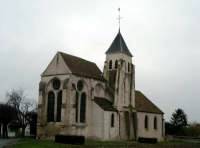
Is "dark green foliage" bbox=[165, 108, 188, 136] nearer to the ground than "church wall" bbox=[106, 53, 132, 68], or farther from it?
nearer to the ground

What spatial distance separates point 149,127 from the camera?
6731 cm

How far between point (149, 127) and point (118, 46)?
15375 mm

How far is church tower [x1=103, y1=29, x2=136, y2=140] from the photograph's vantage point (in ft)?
201

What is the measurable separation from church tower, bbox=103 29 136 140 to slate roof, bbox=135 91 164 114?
295cm

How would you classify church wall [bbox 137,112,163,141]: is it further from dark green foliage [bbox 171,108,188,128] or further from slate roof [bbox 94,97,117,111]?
dark green foliage [bbox 171,108,188,128]

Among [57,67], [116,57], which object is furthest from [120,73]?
[57,67]

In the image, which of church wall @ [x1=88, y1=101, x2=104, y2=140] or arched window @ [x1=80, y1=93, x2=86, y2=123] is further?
arched window @ [x1=80, y1=93, x2=86, y2=123]

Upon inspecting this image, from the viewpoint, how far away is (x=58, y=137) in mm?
47250

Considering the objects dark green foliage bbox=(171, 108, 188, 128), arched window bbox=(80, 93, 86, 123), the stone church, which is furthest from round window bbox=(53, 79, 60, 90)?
dark green foliage bbox=(171, 108, 188, 128)

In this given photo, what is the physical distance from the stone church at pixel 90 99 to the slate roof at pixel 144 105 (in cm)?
97

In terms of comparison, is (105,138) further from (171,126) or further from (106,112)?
(171,126)

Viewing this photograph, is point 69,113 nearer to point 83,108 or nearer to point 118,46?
point 83,108

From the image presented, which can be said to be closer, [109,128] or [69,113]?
[69,113]

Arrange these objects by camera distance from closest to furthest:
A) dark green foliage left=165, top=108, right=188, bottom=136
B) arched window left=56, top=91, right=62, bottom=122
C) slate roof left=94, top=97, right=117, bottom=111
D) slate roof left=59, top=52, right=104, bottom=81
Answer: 1. arched window left=56, top=91, right=62, bottom=122
2. slate roof left=59, top=52, right=104, bottom=81
3. slate roof left=94, top=97, right=117, bottom=111
4. dark green foliage left=165, top=108, right=188, bottom=136
